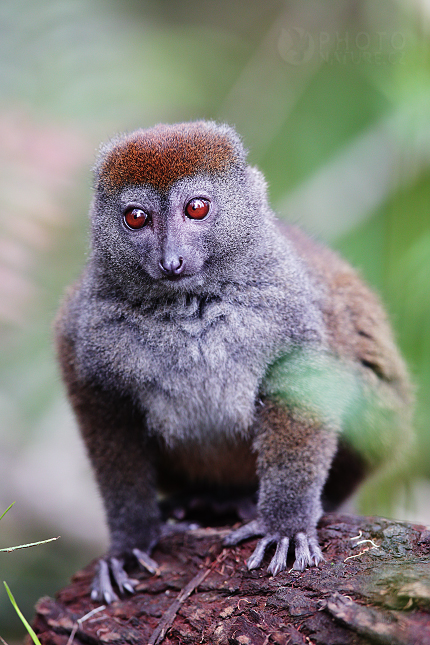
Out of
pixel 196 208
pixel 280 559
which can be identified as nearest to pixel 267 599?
pixel 280 559

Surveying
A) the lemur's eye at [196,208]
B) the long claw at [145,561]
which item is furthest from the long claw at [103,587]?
the lemur's eye at [196,208]

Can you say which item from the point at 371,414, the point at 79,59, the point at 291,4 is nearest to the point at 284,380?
the point at 371,414

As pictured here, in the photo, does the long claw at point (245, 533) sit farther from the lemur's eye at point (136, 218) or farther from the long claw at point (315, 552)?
the lemur's eye at point (136, 218)

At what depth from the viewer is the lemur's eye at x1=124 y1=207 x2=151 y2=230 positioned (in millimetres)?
4039

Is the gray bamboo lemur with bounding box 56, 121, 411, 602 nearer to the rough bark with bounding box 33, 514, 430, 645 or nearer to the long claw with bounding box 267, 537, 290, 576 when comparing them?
the long claw with bounding box 267, 537, 290, 576

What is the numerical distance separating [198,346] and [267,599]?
4.84 feet

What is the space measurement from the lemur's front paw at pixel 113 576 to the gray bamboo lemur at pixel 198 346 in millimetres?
12

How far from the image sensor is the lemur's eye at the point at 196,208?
403 centimetres

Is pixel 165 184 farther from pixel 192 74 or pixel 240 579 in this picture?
pixel 192 74

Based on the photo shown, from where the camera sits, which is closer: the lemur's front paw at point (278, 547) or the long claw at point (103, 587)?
the lemur's front paw at point (278, 547)

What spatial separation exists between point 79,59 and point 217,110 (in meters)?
3.33

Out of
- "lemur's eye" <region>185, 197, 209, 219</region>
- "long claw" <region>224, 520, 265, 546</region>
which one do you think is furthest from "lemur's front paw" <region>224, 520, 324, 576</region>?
"lemur's eye" <region>185, 197, 209, 219</region>

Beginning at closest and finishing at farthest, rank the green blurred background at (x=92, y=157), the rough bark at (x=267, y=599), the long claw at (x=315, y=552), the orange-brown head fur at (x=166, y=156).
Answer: the rough bark at (x=267, y=599) < the long claw at (x=315, y=552) < the orange-brown head fur at (x=166, y=156) < the green blurred background at (x=92, y=157)

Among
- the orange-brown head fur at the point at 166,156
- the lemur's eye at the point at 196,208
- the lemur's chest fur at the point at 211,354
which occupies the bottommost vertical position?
the lemur's chest fur at the point at 211,354
